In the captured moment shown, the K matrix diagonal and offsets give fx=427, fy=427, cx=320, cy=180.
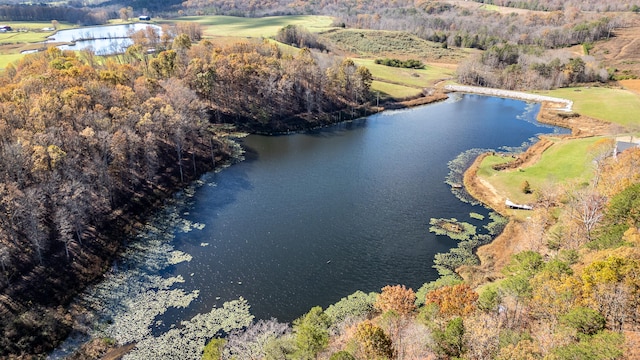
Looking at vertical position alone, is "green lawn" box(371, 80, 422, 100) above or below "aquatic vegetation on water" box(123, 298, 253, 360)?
above

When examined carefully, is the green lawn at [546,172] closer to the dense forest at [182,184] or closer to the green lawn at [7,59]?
the dense forest at [182,184]

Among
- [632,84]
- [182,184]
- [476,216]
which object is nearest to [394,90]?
[632,84]

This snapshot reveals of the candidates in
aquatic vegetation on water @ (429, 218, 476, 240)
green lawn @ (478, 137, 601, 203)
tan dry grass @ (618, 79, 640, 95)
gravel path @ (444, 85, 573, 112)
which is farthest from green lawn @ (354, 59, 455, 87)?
aquatic vegetation on water @ (429, 218, 476, 240)

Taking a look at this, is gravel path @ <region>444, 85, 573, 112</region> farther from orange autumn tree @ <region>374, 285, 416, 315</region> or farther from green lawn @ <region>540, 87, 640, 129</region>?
orange autumn tree @ <region>374, 285, 416, 315</region>

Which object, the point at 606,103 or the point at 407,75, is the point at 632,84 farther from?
the point at 407,75

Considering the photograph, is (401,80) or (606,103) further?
(401,80)

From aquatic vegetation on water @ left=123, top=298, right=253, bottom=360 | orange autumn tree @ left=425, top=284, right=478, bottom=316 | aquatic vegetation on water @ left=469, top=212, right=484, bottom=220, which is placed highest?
orange autumn tree @ left=425, top=284, right=478, bottom=316
